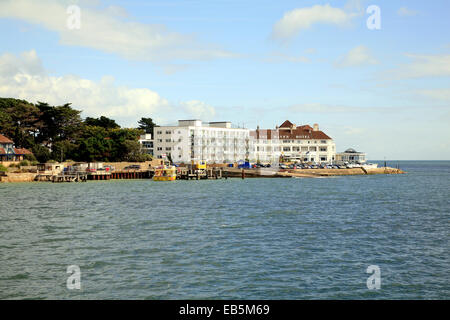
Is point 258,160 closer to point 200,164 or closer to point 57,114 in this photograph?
point 200,164

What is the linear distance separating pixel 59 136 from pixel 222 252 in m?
125

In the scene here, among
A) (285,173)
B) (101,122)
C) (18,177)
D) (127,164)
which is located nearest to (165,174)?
(127,164)

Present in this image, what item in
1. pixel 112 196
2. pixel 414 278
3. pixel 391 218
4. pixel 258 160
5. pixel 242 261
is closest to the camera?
pixel 414 278

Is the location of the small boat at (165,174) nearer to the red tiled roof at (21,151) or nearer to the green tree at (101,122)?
the red tiled roof at (21,151)

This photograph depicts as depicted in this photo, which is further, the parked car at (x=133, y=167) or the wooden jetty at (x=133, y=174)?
the parked car at (x=133, y=167)

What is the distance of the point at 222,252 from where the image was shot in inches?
1213

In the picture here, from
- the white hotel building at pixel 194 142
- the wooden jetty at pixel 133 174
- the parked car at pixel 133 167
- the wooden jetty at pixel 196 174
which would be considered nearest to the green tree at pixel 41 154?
the wooden jetty at pixel 133 174

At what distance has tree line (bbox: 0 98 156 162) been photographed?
439 feet

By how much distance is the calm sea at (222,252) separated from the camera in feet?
73.8

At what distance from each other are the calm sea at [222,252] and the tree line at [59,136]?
8178cm

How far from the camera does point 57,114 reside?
13962 centimetres

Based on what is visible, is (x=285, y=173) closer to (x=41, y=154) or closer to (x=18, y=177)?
(x=41, y=154)
